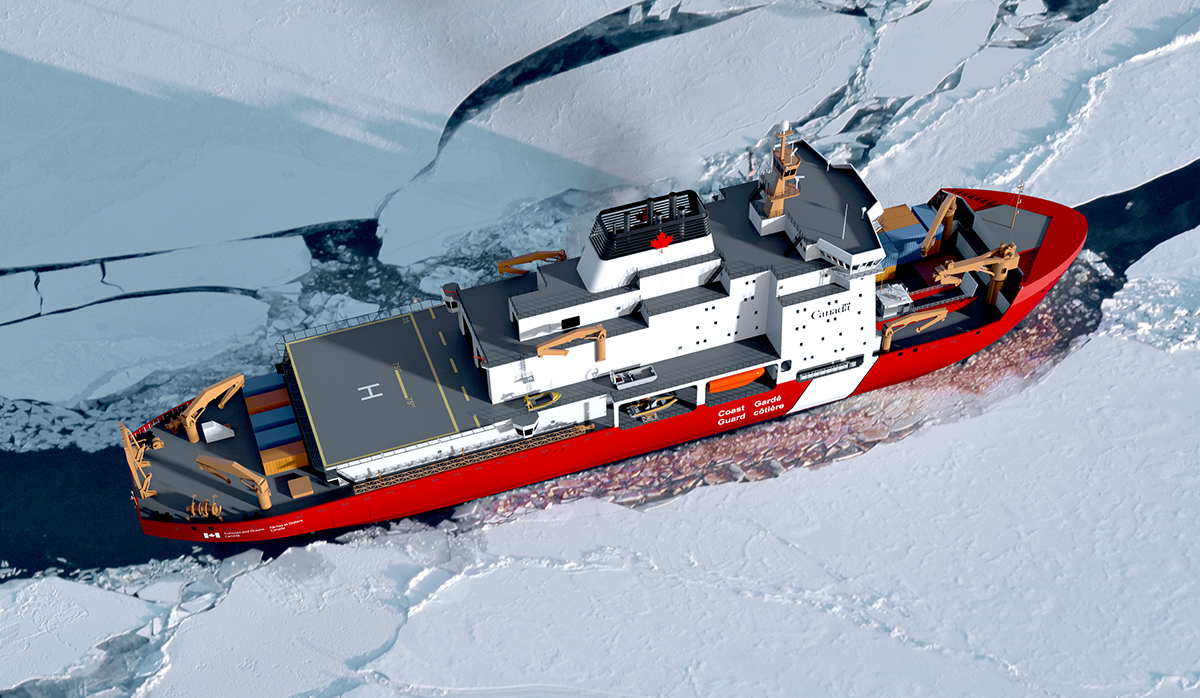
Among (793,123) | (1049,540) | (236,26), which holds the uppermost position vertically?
(236,26)

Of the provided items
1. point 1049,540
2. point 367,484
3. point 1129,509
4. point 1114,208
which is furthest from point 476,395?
point 1114,208

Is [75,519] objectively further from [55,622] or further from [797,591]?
[797,591]

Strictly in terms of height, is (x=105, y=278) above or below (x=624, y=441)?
above

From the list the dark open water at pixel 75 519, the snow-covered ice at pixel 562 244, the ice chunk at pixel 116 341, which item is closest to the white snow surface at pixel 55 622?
the snow-covered ice at pixel 562 244

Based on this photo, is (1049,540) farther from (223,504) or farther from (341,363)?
(223,504)

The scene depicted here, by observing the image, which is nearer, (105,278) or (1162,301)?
(1162,301)

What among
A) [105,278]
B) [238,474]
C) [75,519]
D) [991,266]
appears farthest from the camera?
[105,278]

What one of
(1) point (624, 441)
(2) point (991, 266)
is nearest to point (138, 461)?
(1) point (624, 441)
